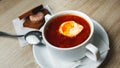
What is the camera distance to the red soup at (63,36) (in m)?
0.43

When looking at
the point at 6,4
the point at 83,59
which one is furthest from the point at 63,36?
the point at 6,4

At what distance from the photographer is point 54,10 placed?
59cm

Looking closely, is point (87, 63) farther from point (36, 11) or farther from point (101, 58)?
point (36, 11)

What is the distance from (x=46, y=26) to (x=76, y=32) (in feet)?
0.24

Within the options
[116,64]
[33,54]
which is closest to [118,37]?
[116,64]

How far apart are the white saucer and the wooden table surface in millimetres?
22

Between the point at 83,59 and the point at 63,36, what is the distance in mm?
65

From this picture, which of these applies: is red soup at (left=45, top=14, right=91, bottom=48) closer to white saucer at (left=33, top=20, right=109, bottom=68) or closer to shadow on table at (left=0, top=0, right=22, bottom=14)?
white saucer at (left=33, top=20, right=109, bottom=68)

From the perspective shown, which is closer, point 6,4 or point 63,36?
point 63,36

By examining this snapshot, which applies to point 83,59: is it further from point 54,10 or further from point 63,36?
point 54,10

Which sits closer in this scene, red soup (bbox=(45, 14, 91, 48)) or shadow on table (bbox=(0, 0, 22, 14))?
red soup (bbox=(45, 14, 91, 48))

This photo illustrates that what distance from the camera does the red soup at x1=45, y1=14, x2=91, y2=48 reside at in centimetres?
43

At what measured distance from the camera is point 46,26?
0.47m

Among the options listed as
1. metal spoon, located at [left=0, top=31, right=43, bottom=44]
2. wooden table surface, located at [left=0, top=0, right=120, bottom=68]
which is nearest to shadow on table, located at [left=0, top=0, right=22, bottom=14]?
wooden table surface, located at [left=0, top=0, right=120, bottom=68]
